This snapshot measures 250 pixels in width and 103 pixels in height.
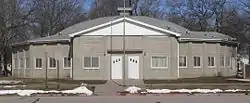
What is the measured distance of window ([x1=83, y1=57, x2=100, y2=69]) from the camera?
4662 cm

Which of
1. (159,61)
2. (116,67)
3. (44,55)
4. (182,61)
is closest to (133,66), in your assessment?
(116,67)

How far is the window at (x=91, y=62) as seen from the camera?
153ft

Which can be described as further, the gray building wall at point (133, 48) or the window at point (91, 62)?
the window at point (91, 62)

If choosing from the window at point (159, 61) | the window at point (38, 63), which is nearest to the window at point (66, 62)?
the window at point (38, 63)

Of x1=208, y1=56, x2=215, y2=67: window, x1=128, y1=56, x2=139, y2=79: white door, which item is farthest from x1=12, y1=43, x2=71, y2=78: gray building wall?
x1=208, y1=56, x2=215, y2=67: window

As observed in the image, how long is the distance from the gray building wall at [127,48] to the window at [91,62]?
0.36m

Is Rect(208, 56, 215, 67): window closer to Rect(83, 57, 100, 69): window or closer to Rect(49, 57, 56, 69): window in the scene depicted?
Rect(83, 57, 100, 69): window

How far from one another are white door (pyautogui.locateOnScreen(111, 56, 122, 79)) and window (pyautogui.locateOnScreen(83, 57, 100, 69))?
1.47 metres

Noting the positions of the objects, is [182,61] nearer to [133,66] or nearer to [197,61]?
[197,61]

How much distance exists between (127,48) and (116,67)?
6.38 feet

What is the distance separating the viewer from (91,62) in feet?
153

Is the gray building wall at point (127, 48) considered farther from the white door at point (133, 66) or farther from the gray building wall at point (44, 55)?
the gray building wall at point (44, 55)

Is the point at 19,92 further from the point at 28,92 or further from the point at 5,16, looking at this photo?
the point at 5,16

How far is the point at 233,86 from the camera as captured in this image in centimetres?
3406
